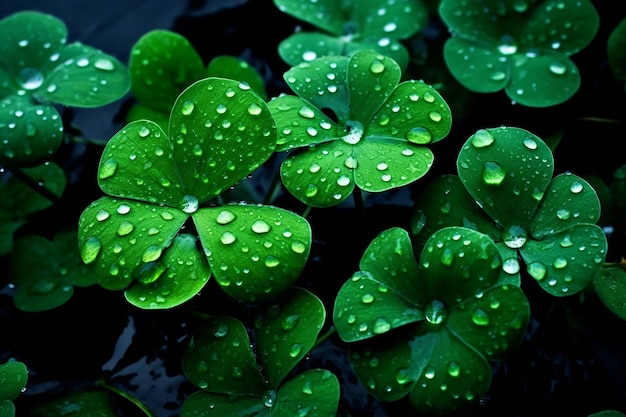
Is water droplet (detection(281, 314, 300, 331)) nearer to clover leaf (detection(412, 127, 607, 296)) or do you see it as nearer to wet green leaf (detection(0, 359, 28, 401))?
clover leaf (detection(412, 127, 607, 296))

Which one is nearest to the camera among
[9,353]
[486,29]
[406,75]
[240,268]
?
[240,268]

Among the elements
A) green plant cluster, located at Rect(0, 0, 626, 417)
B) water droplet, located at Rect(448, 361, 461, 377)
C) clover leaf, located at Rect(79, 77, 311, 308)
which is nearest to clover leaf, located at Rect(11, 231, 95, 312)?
green plant cluster, located at Rect(0, 0, 626, 417)

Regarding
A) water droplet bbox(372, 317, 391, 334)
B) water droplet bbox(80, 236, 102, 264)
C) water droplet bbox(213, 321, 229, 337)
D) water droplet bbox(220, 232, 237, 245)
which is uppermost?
water droplet bbox(220, 232, 237, 245)

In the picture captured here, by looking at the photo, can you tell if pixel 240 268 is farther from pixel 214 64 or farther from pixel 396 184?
pixel 214 64

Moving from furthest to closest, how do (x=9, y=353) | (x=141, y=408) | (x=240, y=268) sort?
(x=9, y=353) < (x=141, y=408) < (x=240, y=268)

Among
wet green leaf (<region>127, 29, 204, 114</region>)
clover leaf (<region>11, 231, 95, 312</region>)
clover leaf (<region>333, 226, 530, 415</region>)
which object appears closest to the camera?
clover leaf (<region>333, 226, 530, 415</region>)

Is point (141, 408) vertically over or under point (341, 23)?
under

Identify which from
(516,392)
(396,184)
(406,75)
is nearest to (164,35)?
(406,75)
